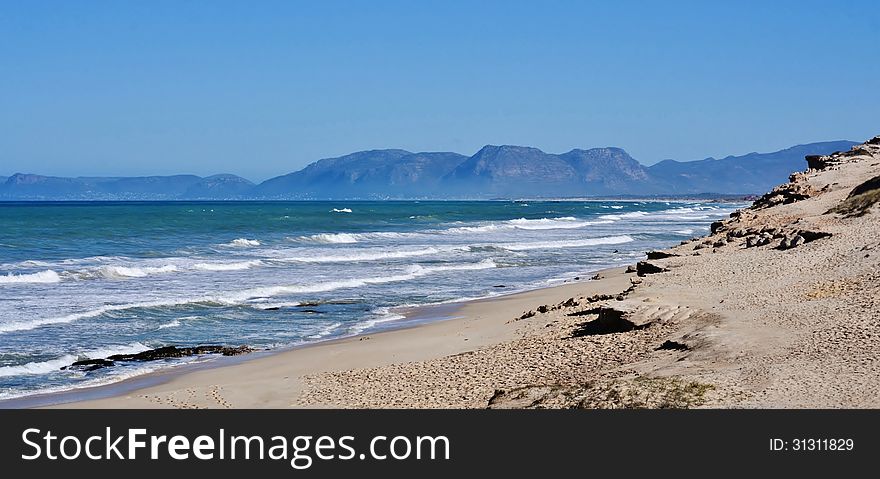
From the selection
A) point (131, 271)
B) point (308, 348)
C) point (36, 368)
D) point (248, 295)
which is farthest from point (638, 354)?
point (131, 271)

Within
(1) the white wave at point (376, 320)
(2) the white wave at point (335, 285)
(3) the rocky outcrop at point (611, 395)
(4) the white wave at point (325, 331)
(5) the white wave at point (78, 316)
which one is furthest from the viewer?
(2) the white wave at point (335, 285)

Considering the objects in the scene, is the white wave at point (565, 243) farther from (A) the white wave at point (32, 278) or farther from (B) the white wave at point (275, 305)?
(B) the white wave at point (275, 305)

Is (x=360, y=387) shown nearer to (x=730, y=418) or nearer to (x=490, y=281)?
(x=730, y=418)

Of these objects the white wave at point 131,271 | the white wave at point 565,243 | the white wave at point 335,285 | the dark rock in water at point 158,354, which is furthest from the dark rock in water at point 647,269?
the white wave at point 565,243

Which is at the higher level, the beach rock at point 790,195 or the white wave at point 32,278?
the beach rock at point 790,195

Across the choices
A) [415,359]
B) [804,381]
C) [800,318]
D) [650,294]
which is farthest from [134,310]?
[804,381]

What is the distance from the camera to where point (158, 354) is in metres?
16.3

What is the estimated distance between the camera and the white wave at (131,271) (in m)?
29.1

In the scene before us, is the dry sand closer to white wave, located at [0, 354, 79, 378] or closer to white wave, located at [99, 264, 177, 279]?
white wave, located at [0, 354, 79, 378]

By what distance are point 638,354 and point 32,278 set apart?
2105 cm

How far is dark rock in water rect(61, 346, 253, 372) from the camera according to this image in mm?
15320

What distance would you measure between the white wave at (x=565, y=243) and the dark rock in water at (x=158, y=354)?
26.6 m

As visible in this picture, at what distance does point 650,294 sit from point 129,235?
136ft

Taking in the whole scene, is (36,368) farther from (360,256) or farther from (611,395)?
(360,256)
